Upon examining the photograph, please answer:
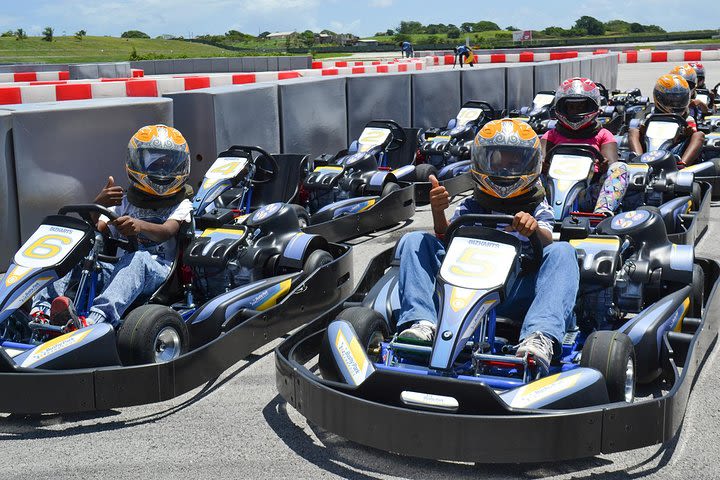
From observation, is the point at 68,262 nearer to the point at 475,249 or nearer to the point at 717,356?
the point at 475,249

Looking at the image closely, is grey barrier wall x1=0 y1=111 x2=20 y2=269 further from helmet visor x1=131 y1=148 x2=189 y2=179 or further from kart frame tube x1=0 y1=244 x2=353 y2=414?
kart frame tube x1=0 y1=244 x2=353 y2=414

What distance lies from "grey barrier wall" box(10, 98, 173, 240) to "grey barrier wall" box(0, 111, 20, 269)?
31mm

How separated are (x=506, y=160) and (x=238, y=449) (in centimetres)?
151

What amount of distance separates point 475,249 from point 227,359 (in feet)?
3.71

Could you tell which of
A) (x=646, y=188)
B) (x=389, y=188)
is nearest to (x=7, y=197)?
(x=389, y=188)

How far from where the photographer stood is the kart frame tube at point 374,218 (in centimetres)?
629

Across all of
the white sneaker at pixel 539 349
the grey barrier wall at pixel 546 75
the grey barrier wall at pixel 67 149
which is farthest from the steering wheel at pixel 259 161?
the grey barrier wall at pixel 546 75

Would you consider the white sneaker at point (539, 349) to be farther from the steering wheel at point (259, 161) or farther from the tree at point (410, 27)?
the tree at point (410, 27)

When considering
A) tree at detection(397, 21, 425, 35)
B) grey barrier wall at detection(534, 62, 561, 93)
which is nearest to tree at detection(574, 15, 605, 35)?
tree at detection(397, 21, 425, 35)

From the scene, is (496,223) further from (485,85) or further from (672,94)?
(485,85)

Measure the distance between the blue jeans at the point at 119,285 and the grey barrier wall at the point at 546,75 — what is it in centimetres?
1004

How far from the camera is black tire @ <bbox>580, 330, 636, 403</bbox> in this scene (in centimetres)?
311

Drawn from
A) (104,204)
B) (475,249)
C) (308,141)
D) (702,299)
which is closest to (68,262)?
(104,204)

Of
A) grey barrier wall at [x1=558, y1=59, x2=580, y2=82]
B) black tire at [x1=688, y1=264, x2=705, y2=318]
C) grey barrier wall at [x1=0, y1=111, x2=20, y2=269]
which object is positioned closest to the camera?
black tire at [x1=688, y1=264, x2=705, y2=318]
